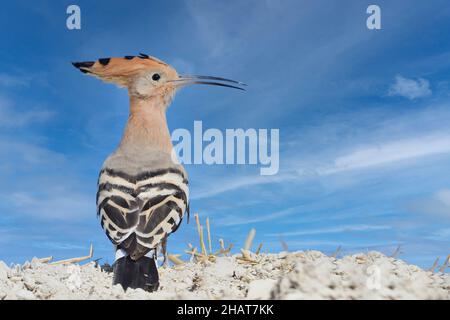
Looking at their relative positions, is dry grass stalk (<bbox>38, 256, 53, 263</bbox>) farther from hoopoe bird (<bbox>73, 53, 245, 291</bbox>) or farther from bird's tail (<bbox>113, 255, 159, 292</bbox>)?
bird's tail (<bbox>113, 255, 159, 292</bbox>)

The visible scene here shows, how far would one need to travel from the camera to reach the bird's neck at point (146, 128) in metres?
4.77

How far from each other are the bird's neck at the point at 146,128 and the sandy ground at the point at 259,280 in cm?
116

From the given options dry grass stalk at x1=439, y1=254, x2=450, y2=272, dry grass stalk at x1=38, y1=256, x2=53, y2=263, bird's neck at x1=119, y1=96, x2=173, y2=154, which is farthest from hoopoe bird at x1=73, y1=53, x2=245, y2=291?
dry grass stalk at x1=439, y1=254, x2=450, y2=272

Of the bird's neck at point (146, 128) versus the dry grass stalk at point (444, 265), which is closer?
the dry grass stalk at point (444, 265)

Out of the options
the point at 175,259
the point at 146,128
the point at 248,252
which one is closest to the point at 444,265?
the point at 248,252

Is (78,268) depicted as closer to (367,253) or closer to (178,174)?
(178,174)

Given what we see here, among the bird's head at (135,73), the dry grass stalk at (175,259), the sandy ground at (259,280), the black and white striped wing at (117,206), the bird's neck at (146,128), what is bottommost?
the sandy ground at (259,280)

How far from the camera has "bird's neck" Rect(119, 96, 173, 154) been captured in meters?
4.77

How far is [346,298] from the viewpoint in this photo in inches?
93.7

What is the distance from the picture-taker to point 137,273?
3.44m

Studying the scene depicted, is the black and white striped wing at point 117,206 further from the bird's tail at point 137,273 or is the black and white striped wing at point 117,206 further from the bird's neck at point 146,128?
the bird's neck at point 146,128

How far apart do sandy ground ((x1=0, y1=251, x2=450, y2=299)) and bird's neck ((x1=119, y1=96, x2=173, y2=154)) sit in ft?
3.79

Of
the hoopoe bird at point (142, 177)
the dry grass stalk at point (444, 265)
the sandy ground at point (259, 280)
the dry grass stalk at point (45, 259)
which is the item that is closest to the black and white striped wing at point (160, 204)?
the hoopoe bird at point (142, 177)
